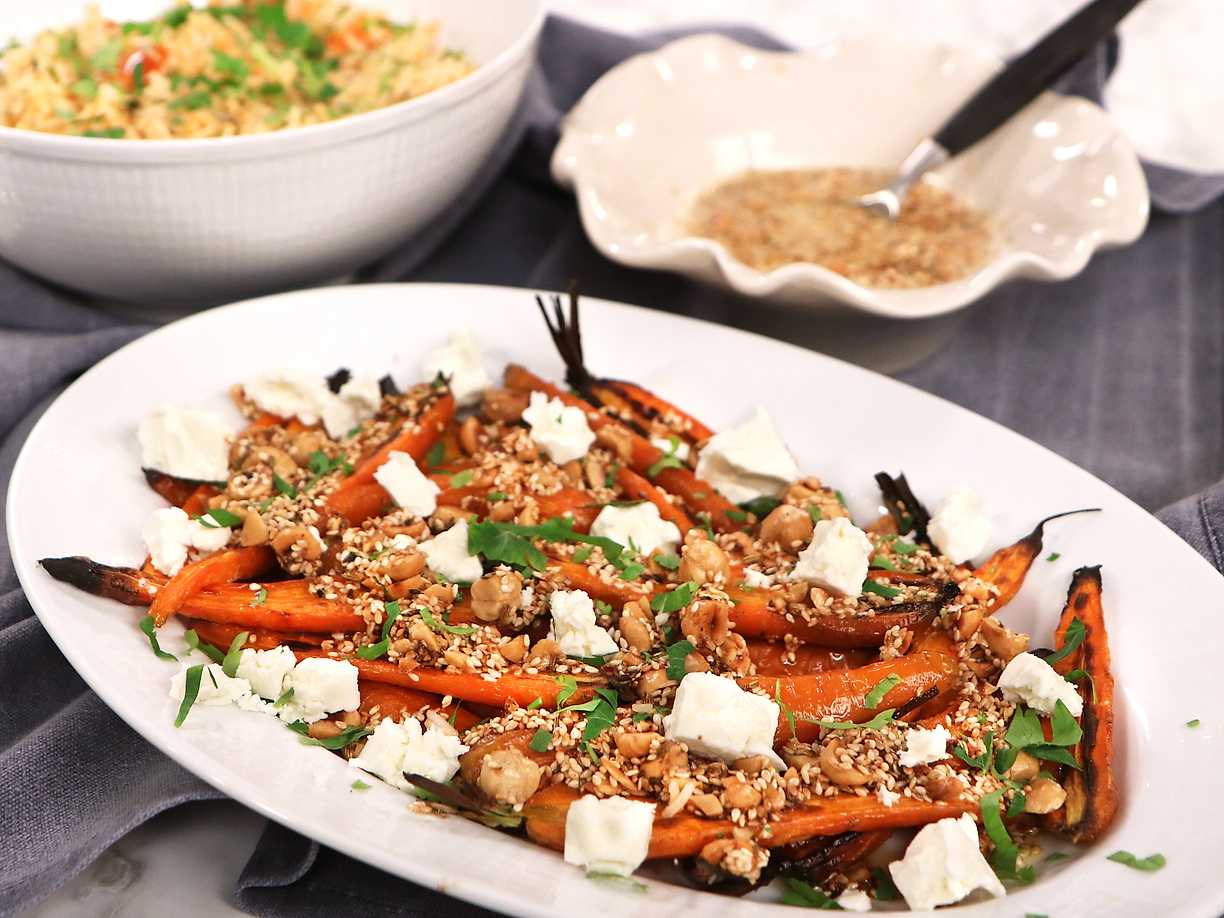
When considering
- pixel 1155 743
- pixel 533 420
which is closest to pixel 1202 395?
pixel 1155 743

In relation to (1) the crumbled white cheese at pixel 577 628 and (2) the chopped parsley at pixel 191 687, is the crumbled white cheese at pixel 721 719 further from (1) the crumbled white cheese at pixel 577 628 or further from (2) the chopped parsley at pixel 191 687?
(2) the chopped parsley at pixel 191 687

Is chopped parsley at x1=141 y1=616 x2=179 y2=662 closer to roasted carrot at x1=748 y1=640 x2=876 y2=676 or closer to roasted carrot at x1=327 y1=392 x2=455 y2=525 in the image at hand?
roasted carrot at x1=327 y1=392 x2=455 y2=525

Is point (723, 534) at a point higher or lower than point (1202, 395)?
higher

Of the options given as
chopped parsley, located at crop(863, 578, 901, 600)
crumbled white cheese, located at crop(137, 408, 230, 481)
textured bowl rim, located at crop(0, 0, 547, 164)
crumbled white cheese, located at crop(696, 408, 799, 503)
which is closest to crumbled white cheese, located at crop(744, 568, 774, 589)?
chopped parsley, located at crop(863, 578, 901, 600)

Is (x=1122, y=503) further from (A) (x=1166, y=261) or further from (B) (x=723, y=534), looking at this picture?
(A) (x=1166, y=261)

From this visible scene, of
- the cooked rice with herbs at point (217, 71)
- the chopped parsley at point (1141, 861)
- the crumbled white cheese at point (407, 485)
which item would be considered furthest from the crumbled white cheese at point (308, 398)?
the chopped parsley at point (1141, 861)

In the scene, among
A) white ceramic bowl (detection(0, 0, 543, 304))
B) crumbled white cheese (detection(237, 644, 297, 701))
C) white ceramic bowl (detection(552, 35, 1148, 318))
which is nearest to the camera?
crumbled white cheese (detection(237, 644, 297, 701))
